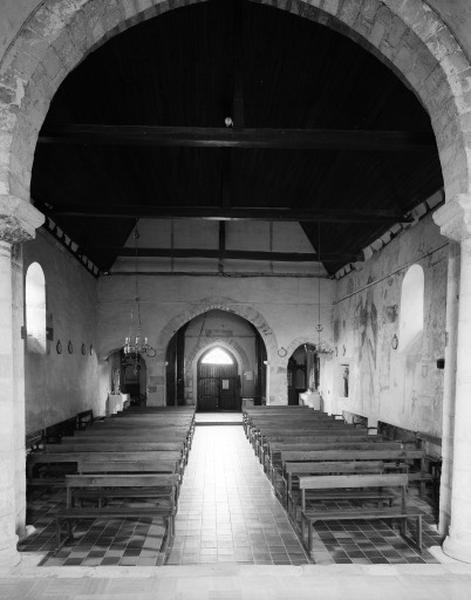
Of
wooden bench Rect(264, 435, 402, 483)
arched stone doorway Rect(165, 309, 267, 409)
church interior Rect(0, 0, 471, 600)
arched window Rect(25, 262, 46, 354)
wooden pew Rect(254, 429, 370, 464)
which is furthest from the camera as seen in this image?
arched stone doorway Rect(165, 309, 267, 409)

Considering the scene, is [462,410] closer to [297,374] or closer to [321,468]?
[321,468]

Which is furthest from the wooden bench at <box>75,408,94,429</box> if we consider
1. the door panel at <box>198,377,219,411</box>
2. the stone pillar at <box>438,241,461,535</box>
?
the stone pillar at <box>438,241,461,535</box>

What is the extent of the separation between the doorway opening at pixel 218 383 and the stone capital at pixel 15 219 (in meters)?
20.1

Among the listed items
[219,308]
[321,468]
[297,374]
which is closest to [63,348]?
[219,308]

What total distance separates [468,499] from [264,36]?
6736mm

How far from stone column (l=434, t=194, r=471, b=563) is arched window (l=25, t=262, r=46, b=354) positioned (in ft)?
29.2

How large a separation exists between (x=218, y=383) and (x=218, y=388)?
251mm

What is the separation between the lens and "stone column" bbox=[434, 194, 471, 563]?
498cm

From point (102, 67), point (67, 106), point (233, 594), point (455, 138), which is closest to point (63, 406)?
point (67, 106)

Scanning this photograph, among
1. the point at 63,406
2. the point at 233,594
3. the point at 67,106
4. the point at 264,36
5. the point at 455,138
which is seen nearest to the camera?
the point at 233,594

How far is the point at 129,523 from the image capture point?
6.64 m

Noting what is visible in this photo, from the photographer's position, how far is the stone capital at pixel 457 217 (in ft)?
16.2

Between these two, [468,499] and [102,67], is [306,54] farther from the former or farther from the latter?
[468,499]

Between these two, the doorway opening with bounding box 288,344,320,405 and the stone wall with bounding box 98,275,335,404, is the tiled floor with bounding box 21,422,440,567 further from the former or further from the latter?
the doorway opening with bounding box 288,344,320,405
